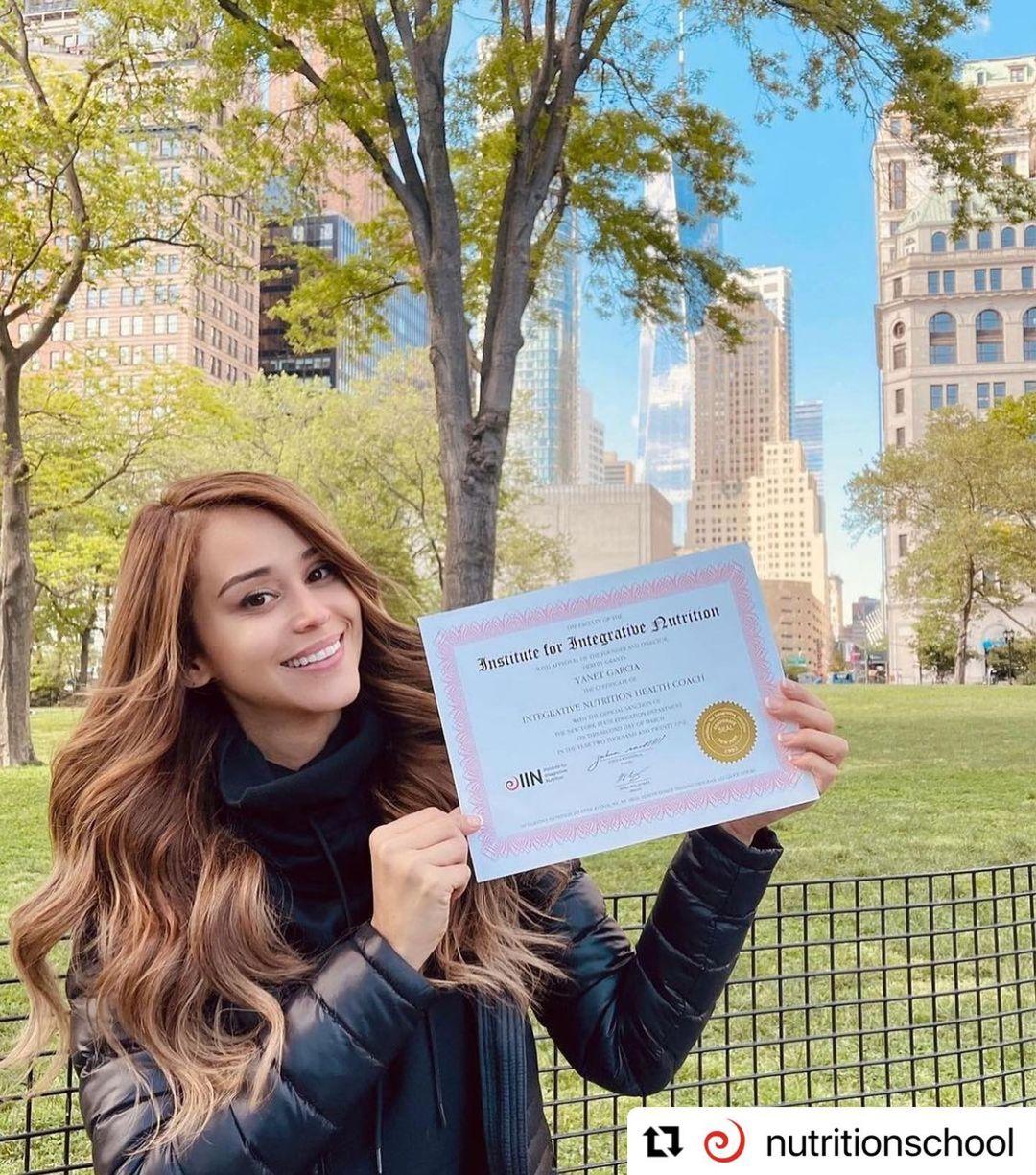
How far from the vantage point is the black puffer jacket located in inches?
41.8

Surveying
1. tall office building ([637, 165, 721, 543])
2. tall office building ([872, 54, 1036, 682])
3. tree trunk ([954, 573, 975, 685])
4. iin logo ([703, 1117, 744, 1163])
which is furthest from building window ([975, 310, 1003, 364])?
tall office building ([637, 165, 721, 543])

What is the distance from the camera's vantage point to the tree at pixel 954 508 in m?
20.6

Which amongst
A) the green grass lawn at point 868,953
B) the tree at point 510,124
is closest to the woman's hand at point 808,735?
the green grass lawn at point 868,953

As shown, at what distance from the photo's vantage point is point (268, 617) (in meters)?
1.26

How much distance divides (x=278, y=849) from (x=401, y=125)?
8.53 metres

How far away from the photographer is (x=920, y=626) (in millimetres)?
A: 27750

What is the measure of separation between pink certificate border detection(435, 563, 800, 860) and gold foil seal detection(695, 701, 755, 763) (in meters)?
0.03

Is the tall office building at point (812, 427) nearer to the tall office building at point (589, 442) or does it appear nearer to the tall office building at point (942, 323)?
the tall office building at point (589, 442)

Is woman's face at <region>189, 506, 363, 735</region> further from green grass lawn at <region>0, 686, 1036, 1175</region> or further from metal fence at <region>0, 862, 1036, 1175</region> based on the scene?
metal fence at <region>0, 862, 1036, 1175</region>

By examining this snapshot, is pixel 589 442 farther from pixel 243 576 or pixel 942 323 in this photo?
pixel 243 576

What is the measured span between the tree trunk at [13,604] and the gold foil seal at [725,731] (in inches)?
438

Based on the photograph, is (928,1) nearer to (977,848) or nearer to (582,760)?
(977,848)

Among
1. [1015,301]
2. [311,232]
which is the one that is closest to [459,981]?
[311,232]
